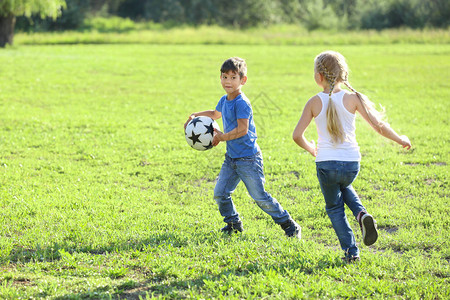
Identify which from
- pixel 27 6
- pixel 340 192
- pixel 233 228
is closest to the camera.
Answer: pixel 340 192

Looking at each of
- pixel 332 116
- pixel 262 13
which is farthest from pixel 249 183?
pixel 262 13

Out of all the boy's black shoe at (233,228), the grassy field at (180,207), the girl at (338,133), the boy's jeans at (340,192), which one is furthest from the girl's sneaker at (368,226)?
the boy's black shoe at (233,228)

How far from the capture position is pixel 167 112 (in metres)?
14.0

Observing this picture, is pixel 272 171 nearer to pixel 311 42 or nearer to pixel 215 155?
pixel 215 155

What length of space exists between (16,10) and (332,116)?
29926 mm

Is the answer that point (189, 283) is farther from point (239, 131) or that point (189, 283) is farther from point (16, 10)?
point (16, 10)

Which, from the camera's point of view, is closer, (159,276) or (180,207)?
(159,276)

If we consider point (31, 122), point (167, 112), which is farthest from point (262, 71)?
point (31, 122)

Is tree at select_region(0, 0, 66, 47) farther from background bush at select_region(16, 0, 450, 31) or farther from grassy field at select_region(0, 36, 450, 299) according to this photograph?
grassy field at select_region(0, 36, 450, 299)

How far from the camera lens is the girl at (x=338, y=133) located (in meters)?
4.64

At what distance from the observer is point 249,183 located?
533 cm

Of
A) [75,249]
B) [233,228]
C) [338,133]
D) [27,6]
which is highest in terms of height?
[27,6]

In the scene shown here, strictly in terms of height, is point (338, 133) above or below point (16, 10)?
below

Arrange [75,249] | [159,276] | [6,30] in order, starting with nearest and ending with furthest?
[159,276] → [75,249] → [6,30]
